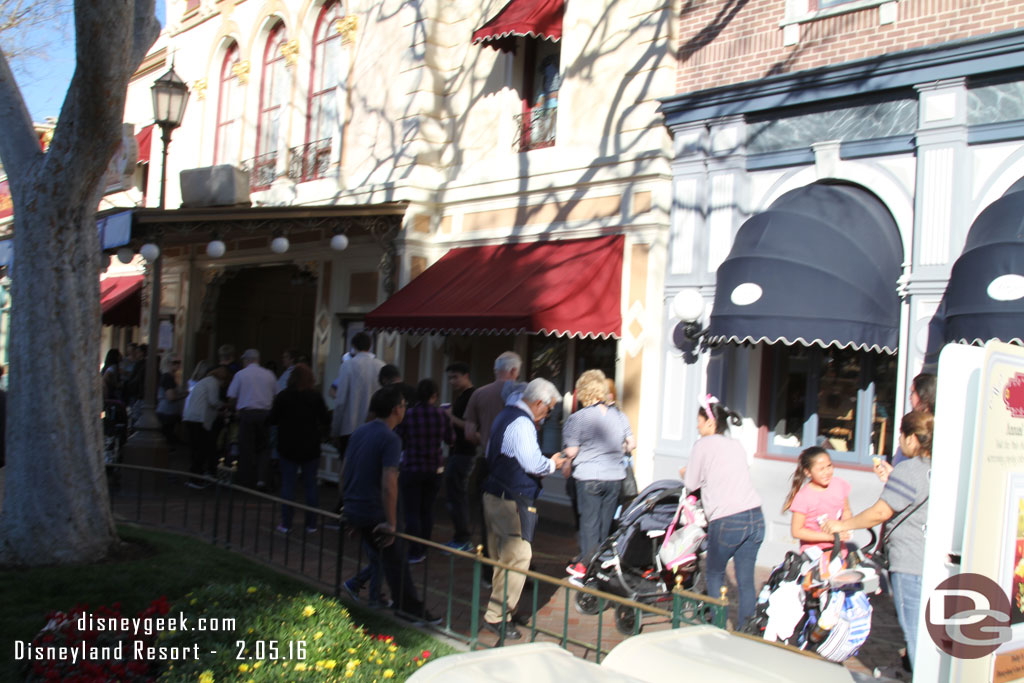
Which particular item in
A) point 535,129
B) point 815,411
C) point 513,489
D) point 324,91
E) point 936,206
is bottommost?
point 513,489

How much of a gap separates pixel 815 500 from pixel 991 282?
99.1 inches

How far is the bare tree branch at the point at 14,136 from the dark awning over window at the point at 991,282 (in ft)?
23.9

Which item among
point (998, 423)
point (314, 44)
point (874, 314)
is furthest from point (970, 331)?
point (314, 44)

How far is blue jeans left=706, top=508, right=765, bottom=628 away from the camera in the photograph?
638 centimetres

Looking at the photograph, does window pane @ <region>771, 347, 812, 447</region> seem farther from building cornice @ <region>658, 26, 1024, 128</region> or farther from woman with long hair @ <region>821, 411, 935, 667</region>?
woman with long hair @ <region>821, 411, 935, 667</region>

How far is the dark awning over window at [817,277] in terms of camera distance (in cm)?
824

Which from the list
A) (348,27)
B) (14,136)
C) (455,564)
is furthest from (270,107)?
(455,564)

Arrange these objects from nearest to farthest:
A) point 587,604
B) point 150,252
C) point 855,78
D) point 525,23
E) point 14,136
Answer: point 587,604, point 14,136, point 855,78, point 525,23, point 150,252

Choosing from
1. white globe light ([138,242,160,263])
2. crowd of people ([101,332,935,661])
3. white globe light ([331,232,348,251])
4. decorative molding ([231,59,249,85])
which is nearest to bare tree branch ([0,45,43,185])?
crowd of people ([101,332,935,661])

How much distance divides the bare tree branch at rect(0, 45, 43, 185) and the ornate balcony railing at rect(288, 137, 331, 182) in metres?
7.74

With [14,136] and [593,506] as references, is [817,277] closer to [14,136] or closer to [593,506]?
[593,506]

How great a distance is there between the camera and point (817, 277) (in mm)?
8320

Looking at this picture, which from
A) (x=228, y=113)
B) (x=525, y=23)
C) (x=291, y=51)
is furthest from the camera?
(x=228, y=113)

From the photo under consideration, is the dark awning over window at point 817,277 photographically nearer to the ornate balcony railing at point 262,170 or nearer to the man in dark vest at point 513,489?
the man in dark vest at point 513,489
